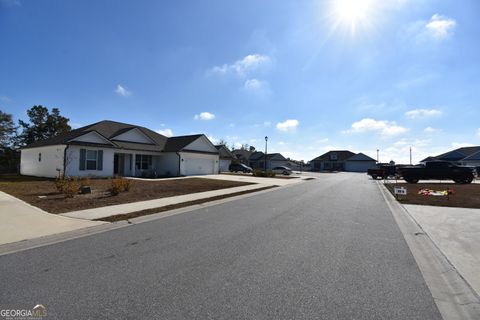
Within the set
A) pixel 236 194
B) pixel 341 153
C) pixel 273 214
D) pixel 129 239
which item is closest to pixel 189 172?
pixel 236 194

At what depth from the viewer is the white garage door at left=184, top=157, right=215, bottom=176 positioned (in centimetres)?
3075

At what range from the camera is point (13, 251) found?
524 cm

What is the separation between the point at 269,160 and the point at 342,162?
1983cm

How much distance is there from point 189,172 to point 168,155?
2.99m

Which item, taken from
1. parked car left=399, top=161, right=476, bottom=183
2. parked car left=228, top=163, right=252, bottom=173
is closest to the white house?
parked car left=228, top=163, right=252, bottom=173

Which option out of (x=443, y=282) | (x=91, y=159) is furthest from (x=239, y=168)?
(x=443, y=282)

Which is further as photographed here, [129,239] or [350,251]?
[129,239]

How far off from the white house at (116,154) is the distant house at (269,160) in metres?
43.6

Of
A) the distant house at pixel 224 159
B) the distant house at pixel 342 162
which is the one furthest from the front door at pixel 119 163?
the distant house at pixel 342 162

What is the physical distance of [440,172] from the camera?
23906 mm

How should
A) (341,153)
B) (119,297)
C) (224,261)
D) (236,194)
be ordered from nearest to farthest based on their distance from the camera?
(119,297), (224,261), (236,194), (341,153)

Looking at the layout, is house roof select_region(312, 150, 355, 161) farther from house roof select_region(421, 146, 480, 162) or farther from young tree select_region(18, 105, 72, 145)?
young tree select_region(18, 105, 72, 145)

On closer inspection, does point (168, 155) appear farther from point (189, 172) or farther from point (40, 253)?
point (40, 253)

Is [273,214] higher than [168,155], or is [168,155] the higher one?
[168,155]
